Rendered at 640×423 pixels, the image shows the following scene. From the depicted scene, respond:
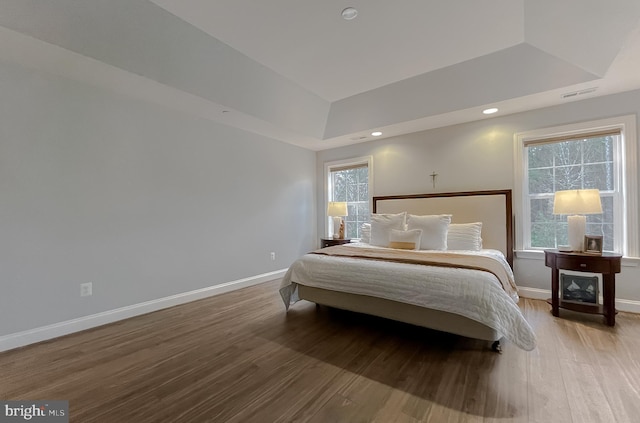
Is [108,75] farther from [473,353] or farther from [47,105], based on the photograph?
[473,353]

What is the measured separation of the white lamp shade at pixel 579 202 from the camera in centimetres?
268

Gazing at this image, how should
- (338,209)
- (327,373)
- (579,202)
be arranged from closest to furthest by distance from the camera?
(327,373) < (579,202) < (338,209)

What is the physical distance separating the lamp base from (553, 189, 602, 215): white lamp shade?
0.16 meters

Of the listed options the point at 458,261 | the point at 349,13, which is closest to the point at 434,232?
the point at 458,261

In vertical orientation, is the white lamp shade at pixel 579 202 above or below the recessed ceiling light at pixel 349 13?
below

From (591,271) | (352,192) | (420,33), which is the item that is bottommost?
(591,271)

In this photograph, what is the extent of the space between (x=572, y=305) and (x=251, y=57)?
4135mm

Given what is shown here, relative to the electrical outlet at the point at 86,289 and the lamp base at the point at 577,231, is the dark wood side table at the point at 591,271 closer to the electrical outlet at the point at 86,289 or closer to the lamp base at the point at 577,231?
the lamp base at the point at 577,231

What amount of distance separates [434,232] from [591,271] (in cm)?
146

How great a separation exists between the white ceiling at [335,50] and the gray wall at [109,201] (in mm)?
293

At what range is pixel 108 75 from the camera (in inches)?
96.5

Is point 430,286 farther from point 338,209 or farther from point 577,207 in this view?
point 338,209

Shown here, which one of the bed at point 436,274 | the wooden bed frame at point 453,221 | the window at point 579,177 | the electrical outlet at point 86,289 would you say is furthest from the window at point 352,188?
the electrical outlet at point 86,289

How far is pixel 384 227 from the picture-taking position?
3773 millimetres
